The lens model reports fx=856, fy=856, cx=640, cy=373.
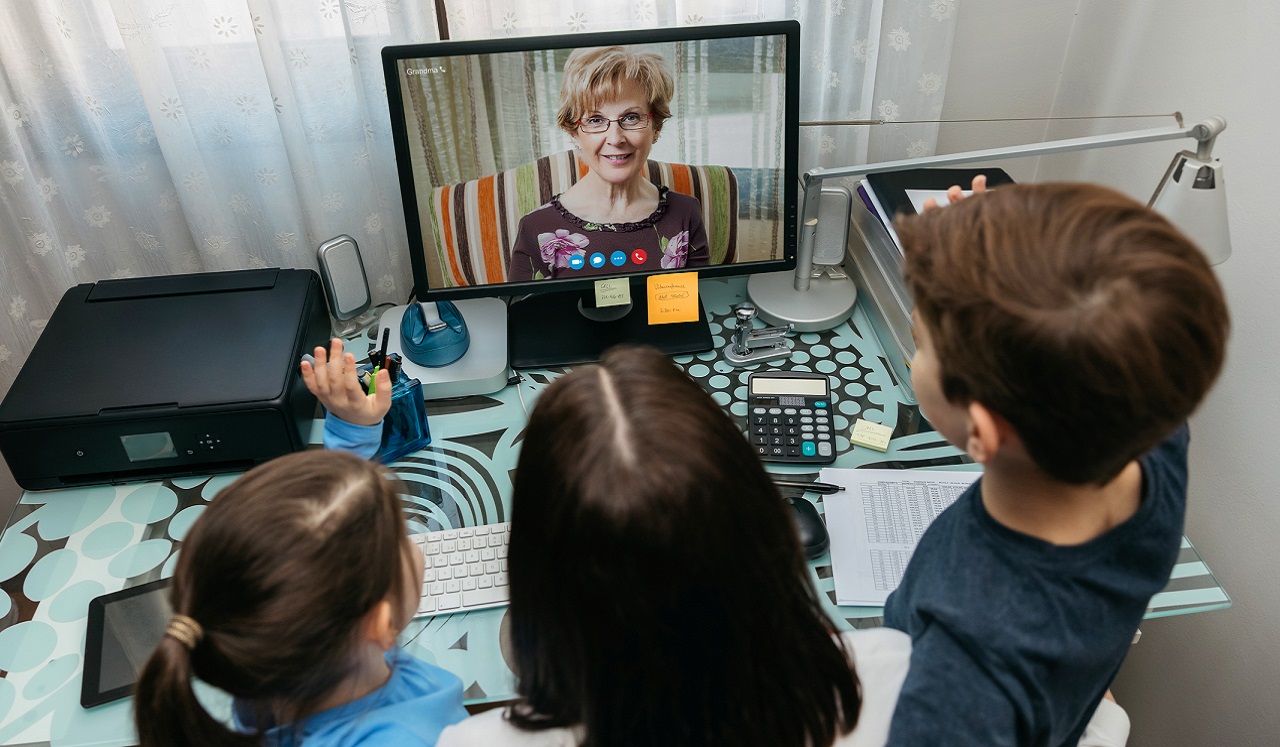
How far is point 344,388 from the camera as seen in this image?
41.9 inches

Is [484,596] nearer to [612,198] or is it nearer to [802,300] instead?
[612,198]

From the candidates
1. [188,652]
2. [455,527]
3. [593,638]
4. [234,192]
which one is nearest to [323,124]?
[234,192]

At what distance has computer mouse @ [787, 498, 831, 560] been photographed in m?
1.04

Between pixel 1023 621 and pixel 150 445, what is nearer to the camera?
pixel 1023 621

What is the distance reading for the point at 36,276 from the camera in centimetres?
139

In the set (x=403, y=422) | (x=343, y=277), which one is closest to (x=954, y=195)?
(x=403, y=422)

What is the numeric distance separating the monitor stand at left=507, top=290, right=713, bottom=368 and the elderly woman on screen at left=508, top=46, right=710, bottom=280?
122mm

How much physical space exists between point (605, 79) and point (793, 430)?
0.55 metres

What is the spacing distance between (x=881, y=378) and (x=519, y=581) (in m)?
0.82

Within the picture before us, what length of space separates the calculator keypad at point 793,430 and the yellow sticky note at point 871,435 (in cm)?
4

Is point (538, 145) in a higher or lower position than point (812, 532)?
higher

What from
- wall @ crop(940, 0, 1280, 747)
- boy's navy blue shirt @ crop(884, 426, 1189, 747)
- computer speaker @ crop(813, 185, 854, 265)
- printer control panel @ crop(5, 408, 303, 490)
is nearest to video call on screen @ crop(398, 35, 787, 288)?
computer speaker @ crop(813, 185, 854, 265)

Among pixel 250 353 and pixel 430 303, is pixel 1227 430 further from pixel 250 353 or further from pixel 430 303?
pixel 250 353

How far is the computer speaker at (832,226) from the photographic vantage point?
4.53ft
